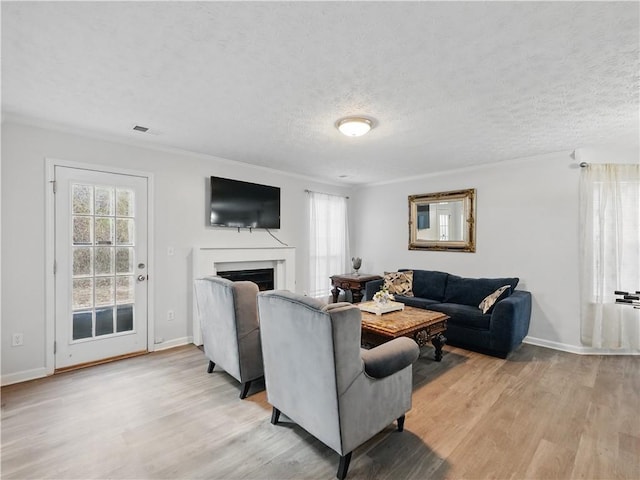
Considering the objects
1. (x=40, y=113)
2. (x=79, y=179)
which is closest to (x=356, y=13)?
(x=40, y=113)

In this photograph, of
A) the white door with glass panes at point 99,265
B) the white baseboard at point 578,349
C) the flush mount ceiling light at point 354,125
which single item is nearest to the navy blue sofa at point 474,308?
the white baseboard at point 578,349

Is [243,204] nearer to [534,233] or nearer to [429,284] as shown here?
[429,284]

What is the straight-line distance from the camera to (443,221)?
16.2 ft

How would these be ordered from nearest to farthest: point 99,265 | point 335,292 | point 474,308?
point 99,265
point 474,308
point 335,292

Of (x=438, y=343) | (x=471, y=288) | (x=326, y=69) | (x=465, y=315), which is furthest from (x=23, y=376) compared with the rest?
(x=471, y=288)

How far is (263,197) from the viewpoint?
4.64 m

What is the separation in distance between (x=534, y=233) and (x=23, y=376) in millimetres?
5902

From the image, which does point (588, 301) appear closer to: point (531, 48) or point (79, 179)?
point (531, 48)

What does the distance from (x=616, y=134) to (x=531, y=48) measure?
91.8 inches

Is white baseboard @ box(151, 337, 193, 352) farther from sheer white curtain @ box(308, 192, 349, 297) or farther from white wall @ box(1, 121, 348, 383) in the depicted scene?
sheer white curtain @ box(308, 192, 349, 297)

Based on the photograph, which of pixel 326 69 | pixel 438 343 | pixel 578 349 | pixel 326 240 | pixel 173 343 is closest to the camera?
pixel 326 69

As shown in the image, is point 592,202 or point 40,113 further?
point 592,202

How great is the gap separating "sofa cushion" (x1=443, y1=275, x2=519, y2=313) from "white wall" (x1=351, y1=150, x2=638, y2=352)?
31cm

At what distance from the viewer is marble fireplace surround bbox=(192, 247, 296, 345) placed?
3.88 m
